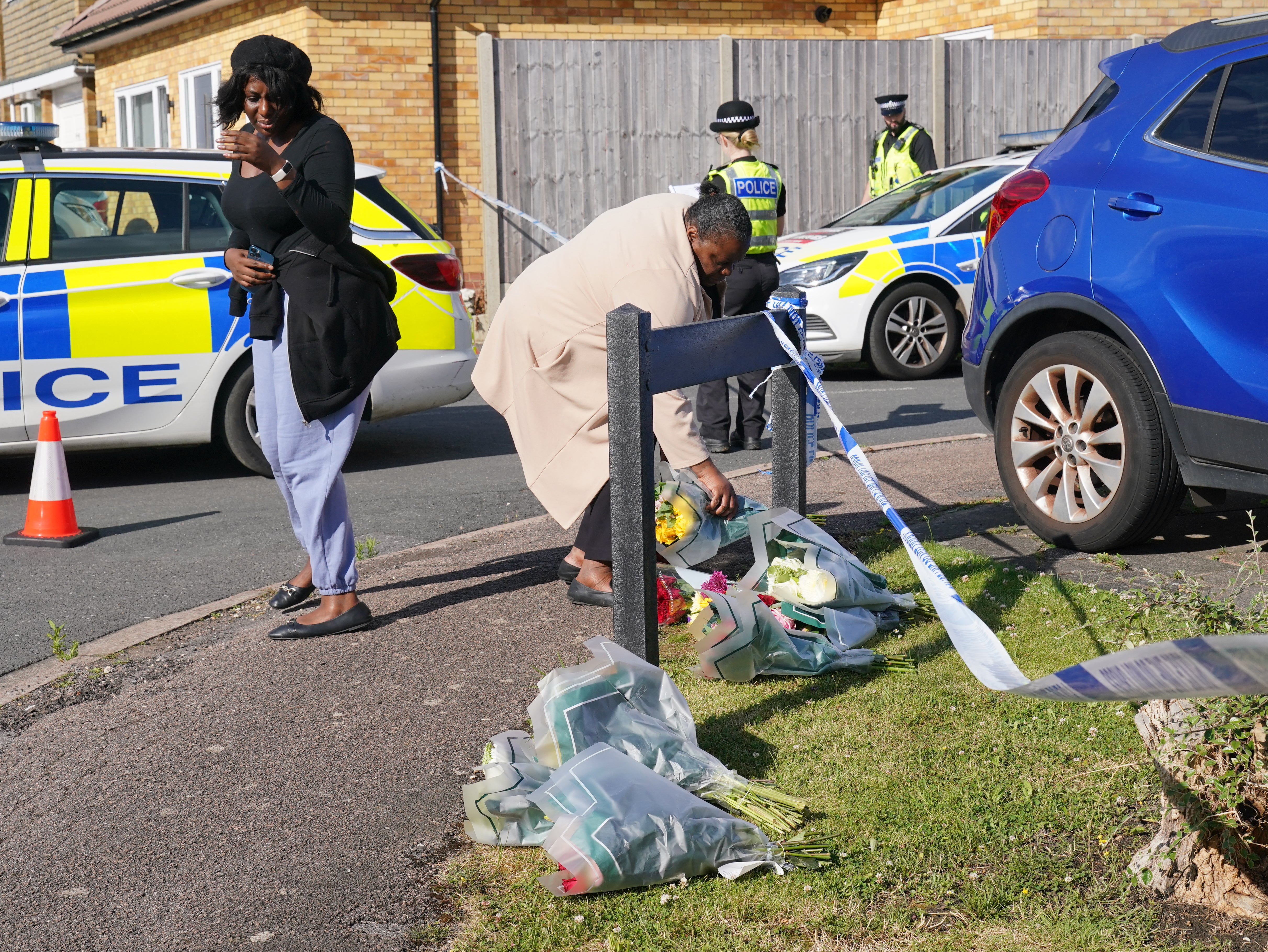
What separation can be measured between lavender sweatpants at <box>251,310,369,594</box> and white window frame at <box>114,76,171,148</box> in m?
15.2

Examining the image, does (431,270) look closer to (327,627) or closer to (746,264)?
(746,264)

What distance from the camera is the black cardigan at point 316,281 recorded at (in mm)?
4324

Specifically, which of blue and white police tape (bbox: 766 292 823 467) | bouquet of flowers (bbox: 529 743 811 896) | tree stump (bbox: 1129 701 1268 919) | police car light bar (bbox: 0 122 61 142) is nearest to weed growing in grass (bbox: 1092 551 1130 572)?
blue and white police tape (bbox: 766 292 823 467)

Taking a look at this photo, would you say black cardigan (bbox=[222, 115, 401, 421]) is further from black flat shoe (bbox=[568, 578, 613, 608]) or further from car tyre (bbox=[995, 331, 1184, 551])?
car tyre (bbox=[995, 331, 1184, 551])

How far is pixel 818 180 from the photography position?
15734mm

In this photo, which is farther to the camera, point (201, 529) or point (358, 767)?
point (201, 529)

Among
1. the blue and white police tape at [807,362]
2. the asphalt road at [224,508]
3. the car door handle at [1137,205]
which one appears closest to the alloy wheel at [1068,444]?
the car door handle at [1137,205]

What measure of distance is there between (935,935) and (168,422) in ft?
18.4

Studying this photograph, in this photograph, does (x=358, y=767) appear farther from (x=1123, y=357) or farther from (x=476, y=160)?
Answer: (x=476, y=160)

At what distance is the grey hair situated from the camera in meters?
4.32

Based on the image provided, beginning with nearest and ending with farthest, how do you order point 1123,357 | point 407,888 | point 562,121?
point 407,888 < point 1123,357 < point 562,121

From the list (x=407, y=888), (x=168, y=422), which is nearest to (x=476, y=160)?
(x=168, y=422)

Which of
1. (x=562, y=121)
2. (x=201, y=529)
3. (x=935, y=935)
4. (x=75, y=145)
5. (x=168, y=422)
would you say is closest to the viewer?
(x=935, y=935)

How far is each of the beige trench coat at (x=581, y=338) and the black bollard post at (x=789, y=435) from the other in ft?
1.46
